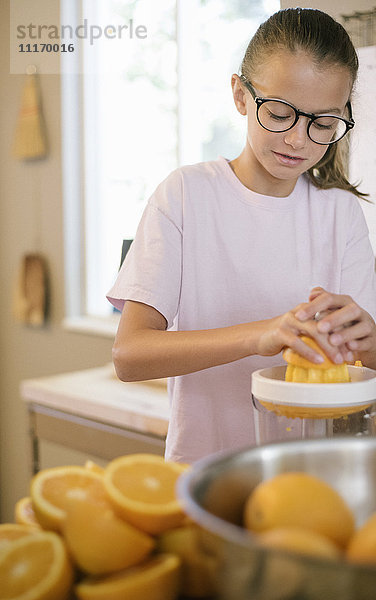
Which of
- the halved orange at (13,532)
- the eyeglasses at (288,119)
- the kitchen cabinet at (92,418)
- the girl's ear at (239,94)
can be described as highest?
the girl's ear at (239,94)

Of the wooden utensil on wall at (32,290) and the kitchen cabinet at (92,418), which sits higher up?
the wooden utensil on wall at (32,290)

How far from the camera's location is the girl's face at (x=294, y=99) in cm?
108

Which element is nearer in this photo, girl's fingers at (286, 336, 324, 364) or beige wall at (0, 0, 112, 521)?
girl's fingers at (286, 336, 324, 364)

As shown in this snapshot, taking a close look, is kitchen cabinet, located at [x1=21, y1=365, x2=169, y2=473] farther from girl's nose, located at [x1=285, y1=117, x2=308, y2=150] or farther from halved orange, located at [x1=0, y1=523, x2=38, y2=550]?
halved orange, located at [x1=0, y1=523, x2=38, y2=550]

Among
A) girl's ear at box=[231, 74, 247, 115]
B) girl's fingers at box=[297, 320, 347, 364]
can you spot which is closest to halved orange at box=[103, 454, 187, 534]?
girl's fingers at box=[297, 320, 347, 364]

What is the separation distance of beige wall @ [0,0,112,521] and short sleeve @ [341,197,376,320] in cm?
168

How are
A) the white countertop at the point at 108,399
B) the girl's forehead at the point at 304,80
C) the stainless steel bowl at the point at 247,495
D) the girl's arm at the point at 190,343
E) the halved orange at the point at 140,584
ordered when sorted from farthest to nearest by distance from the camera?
1. the white countertop at the point at 108,399
2. the girl's forehead at the point at 304,80
3. the girl's arm at the point at 190,343
4. the halved orange at the point at 140,584
5. the stainless steel bowl at the point at 247,495

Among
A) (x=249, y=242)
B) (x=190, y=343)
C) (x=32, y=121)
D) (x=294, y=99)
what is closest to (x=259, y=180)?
(x=249, y=242)

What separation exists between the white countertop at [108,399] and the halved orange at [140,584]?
4.66 ft

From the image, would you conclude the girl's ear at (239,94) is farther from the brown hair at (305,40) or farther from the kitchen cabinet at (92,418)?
the kitchen cabinet at (92,418)

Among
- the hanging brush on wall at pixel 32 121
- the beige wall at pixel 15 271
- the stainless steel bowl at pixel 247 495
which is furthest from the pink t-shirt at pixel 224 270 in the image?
the hanging brush on wall at pixel 32 121

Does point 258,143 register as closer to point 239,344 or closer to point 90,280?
point 239,344

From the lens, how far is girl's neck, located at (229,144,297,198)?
128cm

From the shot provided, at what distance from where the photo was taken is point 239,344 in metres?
1.00
